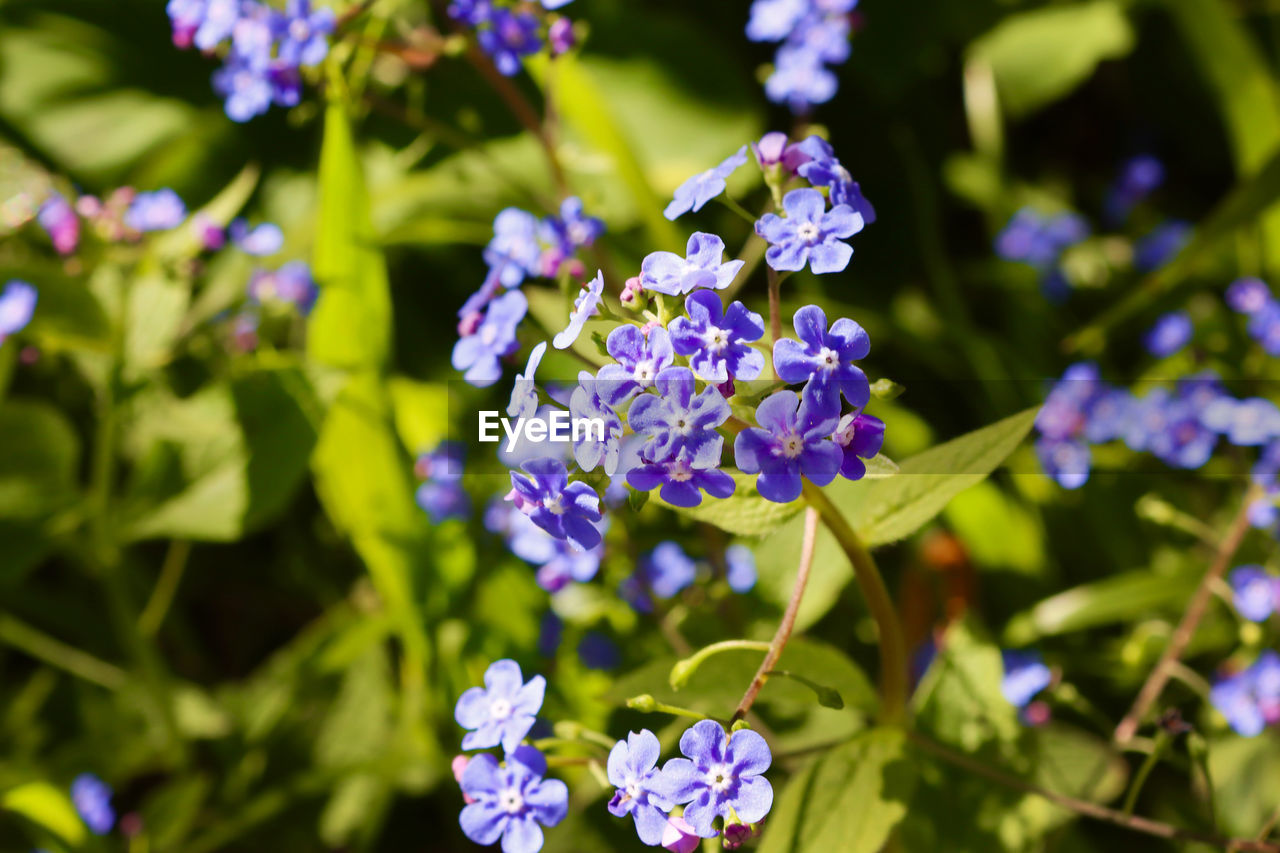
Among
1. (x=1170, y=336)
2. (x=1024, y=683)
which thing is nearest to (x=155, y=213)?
(x=1024, y=683)

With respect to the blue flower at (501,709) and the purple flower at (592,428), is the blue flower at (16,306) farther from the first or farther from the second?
the purple flower at (592,428)

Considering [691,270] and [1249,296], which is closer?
[691,270]

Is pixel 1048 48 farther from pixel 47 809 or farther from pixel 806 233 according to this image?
pixel 47 809

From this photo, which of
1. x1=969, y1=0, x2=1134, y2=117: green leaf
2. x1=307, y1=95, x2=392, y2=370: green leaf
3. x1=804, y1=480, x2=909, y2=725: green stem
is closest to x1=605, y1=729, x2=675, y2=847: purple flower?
x1=804, y1=480, x2=909, y2=725: green stem

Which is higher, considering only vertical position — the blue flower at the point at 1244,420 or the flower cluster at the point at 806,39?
the flower cluster at the point at 806,39

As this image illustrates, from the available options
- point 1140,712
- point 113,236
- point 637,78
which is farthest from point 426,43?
point 1140,712

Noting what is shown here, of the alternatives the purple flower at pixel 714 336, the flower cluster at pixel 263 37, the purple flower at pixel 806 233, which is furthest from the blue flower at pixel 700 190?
the flower cluster at pixel 263 37
